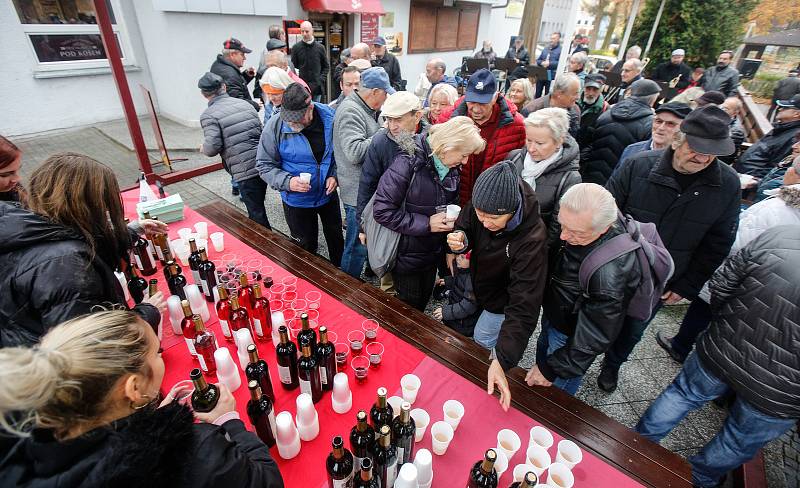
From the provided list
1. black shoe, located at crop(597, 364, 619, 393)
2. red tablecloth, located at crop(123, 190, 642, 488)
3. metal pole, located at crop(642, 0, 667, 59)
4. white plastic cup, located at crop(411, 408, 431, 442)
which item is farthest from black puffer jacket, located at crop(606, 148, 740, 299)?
metal pole, located at crop(642, 0, 667, 59)

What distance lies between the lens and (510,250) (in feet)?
7.22

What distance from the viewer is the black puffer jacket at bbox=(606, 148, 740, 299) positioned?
267 centimetres

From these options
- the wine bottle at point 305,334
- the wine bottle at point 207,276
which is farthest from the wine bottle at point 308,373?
the wine bottle at point 207,276

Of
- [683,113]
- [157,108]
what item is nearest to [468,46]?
[157,108]

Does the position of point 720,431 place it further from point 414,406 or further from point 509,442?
point 414,406

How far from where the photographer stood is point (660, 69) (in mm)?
9984

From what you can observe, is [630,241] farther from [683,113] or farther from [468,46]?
[468,46]

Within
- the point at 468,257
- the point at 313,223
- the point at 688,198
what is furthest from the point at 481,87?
the point at 313,223

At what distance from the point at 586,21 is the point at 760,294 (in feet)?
182

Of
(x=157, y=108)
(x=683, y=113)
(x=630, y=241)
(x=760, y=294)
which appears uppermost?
(x=683, y=113)

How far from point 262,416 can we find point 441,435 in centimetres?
80

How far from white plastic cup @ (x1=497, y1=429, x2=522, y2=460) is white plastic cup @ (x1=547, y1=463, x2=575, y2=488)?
6.1 inches

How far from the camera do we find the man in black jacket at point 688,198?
100 inches

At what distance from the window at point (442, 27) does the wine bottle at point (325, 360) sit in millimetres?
12605
